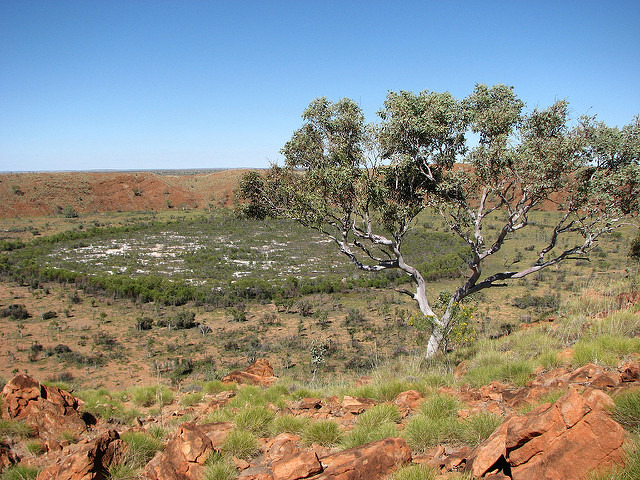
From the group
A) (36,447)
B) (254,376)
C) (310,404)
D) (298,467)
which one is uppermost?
(298,467)

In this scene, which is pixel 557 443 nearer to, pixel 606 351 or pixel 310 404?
pixel 606 351

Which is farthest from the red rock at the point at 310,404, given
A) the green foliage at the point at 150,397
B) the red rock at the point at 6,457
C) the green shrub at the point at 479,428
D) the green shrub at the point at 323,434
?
the red rock at the point at 6,457

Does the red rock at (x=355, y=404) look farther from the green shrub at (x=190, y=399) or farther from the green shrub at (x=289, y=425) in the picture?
the green shrub at (x=190, y=399)

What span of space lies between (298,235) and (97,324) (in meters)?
27.6

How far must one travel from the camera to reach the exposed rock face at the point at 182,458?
3.89 metres

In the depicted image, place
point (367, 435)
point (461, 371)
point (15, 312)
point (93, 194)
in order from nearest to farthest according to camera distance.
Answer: point (367, 435)
point (461, 371)
point (15, 312)
point (93, 194)

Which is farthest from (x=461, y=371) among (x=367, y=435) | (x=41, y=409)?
(x=41, y=409)

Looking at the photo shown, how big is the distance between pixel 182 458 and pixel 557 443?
3344 millimetres

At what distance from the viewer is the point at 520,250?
116 ft

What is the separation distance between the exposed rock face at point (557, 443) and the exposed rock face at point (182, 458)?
8.40 ft

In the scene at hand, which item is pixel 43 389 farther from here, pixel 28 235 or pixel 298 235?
pixel 28 235

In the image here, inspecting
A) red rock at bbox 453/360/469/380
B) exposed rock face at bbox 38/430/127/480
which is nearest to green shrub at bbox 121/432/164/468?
exposed rock face at bbox 38/430/127/480

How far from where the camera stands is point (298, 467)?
3596 mm

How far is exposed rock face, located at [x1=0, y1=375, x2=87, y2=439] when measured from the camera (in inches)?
203
